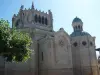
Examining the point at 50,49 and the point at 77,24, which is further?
the point at 77,24

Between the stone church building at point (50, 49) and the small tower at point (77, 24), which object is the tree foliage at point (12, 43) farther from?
the small tower at point (77, 24)

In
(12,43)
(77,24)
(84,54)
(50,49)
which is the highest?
(77,24)

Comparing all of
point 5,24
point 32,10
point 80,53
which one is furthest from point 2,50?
point 80,53

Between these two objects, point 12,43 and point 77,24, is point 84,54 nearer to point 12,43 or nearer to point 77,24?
point 77,24

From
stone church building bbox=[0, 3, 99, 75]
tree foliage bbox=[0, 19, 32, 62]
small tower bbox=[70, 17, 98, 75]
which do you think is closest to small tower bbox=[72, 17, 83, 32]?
stone church building bbox=[0, 3, 99, 75]

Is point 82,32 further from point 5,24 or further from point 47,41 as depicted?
point 5,24

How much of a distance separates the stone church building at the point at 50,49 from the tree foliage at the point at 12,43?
10991 mm

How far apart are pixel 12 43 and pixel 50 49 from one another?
13671 millimetres

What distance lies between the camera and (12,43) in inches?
752

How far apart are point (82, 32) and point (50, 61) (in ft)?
41.6

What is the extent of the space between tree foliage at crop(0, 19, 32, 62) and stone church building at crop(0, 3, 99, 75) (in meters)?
11.0

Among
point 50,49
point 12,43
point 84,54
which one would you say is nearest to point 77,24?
point 84,54

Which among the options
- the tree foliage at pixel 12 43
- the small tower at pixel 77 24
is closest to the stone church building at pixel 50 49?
the small tower at pixel 77 24

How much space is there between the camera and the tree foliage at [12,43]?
60.1 ft
